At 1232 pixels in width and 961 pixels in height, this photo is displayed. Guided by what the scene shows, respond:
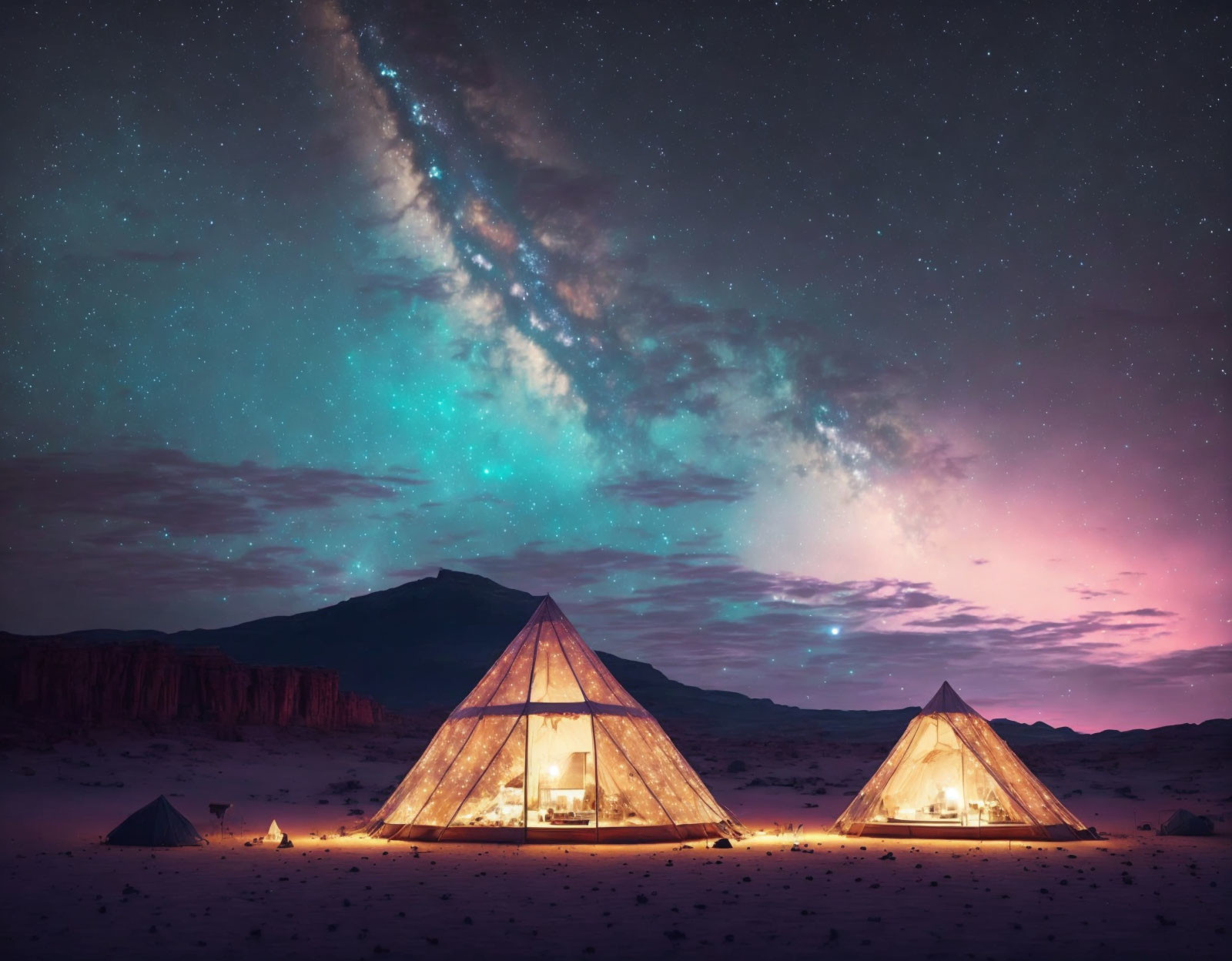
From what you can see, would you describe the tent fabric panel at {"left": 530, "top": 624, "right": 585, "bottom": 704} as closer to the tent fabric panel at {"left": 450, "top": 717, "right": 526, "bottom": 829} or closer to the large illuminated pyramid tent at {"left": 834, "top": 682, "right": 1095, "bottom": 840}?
the tent fabric panel at {"left": 450, "top": 717, "right": 526, "bottom": 829}

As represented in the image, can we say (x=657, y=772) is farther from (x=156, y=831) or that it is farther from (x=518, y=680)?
(x=156, y=831)

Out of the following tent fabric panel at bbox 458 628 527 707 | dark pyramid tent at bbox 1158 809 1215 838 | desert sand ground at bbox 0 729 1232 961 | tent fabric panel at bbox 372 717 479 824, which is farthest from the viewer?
dark pyramid tent at bbox 1158 809 1215 838

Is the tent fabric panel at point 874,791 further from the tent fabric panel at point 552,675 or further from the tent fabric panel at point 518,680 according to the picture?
the tent fabric panel at point 518,680

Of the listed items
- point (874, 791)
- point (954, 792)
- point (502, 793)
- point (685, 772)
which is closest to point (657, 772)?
point (685, 772)

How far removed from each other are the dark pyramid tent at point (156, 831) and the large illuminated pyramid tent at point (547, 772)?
360 centimetres

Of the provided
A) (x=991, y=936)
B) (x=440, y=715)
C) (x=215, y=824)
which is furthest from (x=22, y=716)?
(x=991, y=936)

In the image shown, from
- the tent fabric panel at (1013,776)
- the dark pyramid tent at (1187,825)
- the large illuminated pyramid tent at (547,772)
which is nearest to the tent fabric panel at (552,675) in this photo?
the large illuminated pyramid tent at (547,772)

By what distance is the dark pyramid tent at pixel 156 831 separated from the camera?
21.9 m

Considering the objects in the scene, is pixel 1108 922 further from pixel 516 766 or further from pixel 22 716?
pixel 22 716

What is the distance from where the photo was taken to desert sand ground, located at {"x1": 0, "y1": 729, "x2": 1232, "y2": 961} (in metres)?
11.3

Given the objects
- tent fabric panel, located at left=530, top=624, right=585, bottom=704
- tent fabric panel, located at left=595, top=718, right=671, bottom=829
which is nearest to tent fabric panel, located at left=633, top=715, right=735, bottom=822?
tent fabric panel, located at left=595, top=718, right=671, bottom=829

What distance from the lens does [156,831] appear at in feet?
72.4

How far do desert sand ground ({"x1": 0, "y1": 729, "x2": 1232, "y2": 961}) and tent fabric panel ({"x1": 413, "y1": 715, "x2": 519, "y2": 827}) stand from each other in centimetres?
97

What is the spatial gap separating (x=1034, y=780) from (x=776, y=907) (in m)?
12.6
